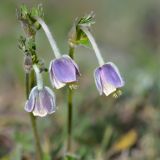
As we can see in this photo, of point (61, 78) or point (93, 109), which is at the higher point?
point (93, 109)

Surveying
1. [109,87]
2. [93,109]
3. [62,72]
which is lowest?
[109,87]

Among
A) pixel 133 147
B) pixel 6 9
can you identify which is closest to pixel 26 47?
pixel 133 147

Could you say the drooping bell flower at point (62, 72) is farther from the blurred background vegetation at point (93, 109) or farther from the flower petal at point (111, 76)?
the blurred background vegetation at point (93, 109)

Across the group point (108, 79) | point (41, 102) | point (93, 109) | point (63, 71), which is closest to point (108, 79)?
point (108, 79)

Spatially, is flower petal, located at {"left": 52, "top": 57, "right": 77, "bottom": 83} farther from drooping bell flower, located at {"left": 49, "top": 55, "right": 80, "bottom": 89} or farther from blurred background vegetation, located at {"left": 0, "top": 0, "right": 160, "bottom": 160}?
blurred background vegetation, located at {"left": 0, "top": 0, "right": 160, "bottom": 160}

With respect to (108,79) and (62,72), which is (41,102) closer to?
(62,72)

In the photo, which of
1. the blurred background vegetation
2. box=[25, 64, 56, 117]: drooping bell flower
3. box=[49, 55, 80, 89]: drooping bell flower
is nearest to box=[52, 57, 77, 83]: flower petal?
box=[49, 55, 80, 89]: drooping bell flower

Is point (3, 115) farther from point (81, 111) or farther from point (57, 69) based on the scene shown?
point (57, 69)
